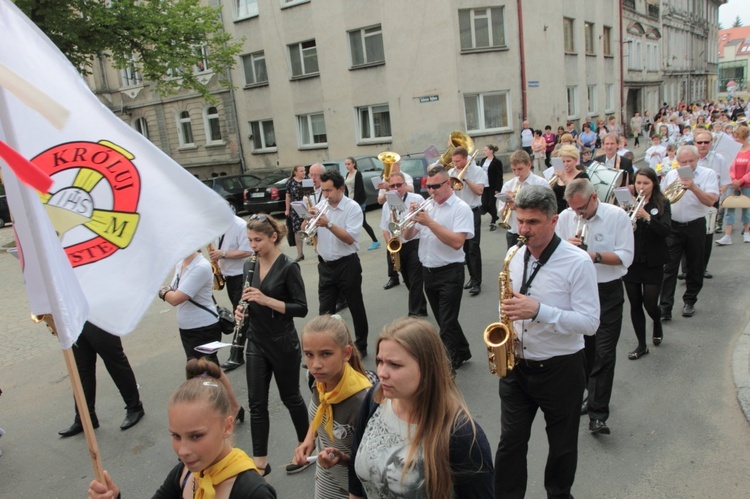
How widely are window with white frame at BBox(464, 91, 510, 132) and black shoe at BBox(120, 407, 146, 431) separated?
63.2 feet

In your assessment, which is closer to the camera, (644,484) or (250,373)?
(644,484)

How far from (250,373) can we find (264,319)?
0.41 m

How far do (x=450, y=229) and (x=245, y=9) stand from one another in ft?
79.1

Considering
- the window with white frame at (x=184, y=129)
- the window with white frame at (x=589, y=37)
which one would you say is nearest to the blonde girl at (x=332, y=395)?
the window with white frame at (x=184, y=129)

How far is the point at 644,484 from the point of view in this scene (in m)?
3.77

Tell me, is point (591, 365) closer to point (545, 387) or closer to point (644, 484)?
point (644, 484)

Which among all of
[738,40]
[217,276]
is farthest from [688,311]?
[738,40]

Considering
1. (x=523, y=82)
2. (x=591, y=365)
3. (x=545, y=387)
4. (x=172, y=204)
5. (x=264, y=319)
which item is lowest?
(x=591, y=365)

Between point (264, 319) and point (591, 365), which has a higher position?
point (264, 319)

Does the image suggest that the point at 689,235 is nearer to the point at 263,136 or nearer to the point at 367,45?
the point at 367,45

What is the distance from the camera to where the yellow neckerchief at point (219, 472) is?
2.18 meters

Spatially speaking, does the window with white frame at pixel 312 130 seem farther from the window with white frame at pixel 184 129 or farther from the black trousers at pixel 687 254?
the black trousers at pixel 687 254

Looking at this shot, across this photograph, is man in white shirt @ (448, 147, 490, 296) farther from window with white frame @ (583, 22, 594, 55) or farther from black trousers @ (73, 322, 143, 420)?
window with white frame @ (583, 22, 594, 55)

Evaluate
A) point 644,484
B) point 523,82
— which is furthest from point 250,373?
point 523,82
